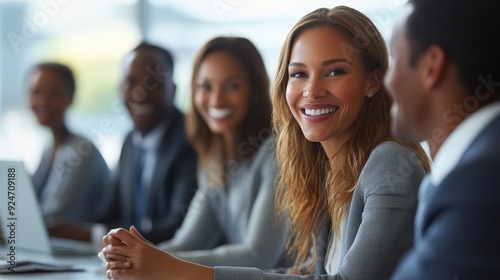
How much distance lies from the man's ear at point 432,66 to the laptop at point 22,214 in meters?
1.52

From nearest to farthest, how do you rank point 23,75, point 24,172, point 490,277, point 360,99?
point 490,277 < point 360,99 < point 24,172 < point 23,75

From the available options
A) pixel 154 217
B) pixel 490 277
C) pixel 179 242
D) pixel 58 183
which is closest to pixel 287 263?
pixel 179 242

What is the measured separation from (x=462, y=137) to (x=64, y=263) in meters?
1.62

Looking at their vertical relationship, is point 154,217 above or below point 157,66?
below

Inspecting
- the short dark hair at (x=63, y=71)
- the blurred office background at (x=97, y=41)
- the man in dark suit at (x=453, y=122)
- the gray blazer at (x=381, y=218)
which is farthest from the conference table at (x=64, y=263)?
the blurred office background at (x=97, y=41)

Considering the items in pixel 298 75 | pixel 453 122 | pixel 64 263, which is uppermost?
pixel 298 75

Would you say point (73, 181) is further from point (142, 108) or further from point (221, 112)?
point (221, 112)

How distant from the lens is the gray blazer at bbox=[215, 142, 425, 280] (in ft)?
5.13

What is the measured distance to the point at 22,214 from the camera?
8.15ft

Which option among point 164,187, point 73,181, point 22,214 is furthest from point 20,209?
point 73,181

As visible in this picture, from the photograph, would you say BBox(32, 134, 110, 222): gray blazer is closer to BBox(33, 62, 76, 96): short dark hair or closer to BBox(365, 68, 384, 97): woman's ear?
BBox(33, 62, 76, 96): short dark hair

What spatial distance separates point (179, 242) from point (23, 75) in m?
3.63

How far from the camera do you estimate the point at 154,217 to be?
3461 mm

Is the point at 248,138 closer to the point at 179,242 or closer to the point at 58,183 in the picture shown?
the point at 179,242
